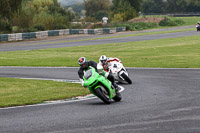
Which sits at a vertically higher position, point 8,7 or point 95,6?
point 8,7

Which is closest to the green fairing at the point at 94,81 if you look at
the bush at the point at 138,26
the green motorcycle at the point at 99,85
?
the green motorcycle at the point at 99,85

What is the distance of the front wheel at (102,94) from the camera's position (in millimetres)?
11866

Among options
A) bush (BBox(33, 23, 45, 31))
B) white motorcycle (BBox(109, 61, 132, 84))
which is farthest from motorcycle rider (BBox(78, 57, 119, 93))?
bush (BBox(33, 23, 45, 31))

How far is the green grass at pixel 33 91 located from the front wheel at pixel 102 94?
7.11 ft

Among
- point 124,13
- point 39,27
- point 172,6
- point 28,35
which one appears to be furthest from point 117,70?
point 172,6

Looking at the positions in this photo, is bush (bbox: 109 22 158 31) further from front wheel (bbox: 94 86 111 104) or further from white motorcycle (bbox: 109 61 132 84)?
front wheel (bbox: 94 86 111 104)

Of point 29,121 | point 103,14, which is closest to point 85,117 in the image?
point 29,121

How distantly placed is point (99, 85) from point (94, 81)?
210 millimetres

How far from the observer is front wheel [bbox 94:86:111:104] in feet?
38.9

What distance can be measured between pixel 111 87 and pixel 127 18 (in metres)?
85.6

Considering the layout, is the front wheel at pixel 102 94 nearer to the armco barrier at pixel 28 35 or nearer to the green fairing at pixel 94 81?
the green fairing at pixel 94 81

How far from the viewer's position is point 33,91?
610 inches

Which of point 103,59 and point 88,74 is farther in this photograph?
point 103,59

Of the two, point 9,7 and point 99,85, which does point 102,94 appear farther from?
point 9,7
